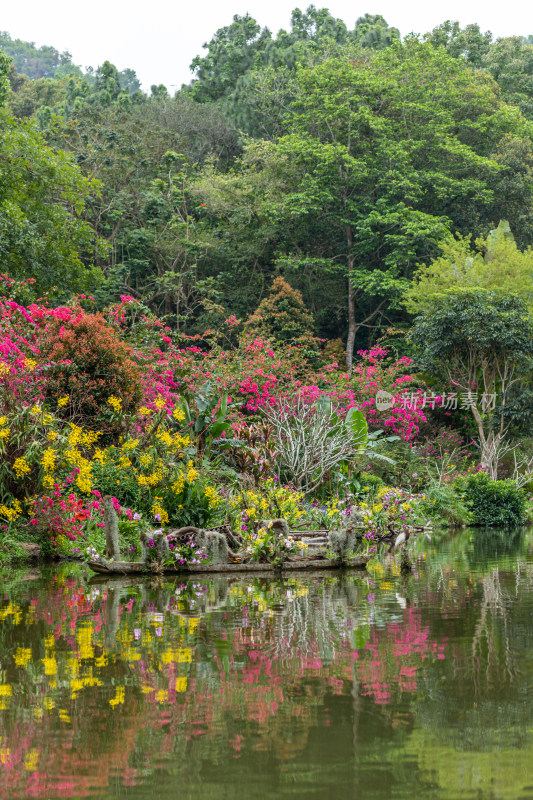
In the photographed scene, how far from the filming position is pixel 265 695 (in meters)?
4.71

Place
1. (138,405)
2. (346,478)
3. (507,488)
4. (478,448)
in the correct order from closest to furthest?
(138,405), (346,478), (507,488), (478,448)

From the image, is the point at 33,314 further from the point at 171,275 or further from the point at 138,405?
the point at 171,275

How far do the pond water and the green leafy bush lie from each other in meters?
11.2

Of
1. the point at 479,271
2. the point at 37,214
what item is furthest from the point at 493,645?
the point at 479,271

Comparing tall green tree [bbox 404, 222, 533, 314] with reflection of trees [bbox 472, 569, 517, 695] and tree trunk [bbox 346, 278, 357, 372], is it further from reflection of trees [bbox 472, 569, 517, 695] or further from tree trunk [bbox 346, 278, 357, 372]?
reflection of trees [bbox 472, 569, 517, 695]

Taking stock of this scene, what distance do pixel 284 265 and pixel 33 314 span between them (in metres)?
16.0

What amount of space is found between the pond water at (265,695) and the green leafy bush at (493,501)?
11.2 meters

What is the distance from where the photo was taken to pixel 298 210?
27906mm

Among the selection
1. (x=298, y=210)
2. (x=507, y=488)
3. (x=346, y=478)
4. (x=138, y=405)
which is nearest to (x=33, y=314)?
(x=138, y=405)

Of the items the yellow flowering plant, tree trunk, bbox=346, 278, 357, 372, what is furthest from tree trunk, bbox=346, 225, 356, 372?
the yellow flowering plant

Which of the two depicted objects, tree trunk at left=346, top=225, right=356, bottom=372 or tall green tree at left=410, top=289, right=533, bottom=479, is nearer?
tall green tree at left=410, top=289, right=533, bottom=479

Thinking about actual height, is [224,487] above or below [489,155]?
below

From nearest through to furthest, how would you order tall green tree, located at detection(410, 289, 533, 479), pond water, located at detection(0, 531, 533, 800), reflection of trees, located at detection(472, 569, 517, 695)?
pond water, located at detection(0, 531, 533, 800) → reflection of trees, located at detection(472, 569, 517, 695) → tall green tree, located at detection(410, 289, 533, 479)

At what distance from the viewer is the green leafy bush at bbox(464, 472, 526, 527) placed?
63.3 feet
